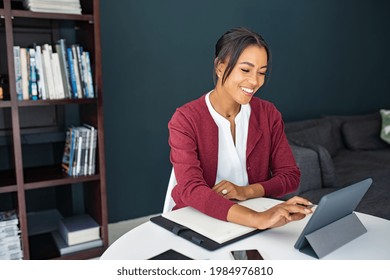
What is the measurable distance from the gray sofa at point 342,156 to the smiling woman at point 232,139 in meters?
0.94

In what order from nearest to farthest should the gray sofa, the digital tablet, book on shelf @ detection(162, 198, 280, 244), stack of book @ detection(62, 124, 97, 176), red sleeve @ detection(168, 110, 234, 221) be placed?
the digital tablet, book on shelf @ detection(162, 198, 280, 244), red sleeve @ detection(168, 110, 234, 221), stack of book @ detection(62, 124, 97, 176), the gray sofa

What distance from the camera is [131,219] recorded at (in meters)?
2.64

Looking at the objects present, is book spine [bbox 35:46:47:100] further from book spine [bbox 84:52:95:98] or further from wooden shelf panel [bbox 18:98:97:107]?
book spine [bbox 84:52:95:98]

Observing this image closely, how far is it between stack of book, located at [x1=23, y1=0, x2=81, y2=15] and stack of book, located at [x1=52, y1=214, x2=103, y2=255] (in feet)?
3.45

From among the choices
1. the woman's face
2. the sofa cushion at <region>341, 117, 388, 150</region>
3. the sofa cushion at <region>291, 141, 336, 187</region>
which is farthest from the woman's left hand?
the sofa cushion at <region>341, 117, 388, 150</region>

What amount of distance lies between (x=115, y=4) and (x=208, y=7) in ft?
2.09

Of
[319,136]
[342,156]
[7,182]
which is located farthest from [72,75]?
[342,156]

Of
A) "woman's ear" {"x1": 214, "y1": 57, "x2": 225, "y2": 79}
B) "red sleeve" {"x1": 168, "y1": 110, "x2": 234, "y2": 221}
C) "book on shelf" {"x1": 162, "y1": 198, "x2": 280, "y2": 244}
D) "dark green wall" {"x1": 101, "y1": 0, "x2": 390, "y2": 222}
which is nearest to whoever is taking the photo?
"book on shelf" {"x1": 162, "y1": 198, "x2": 280, "y2": 244}

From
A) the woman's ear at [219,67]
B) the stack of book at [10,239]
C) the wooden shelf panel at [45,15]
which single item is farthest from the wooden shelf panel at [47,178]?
the woman's ear at [219,67]

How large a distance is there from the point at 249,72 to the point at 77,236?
1336mm

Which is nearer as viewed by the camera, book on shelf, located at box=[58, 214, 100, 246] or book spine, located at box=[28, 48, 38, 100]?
book spine, located at box=[28, 48, 38, 100]

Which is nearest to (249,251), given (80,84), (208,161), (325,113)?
(208,161)

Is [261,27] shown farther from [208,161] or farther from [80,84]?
[208,161]

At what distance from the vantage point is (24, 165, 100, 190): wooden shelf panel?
1993 mm
